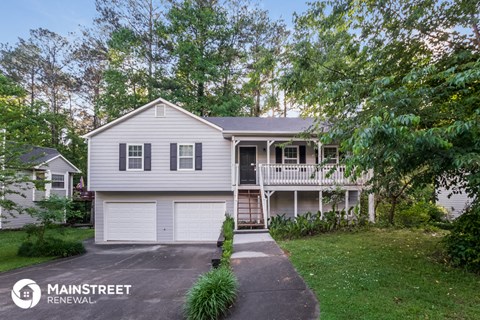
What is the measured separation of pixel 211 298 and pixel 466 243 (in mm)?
5592

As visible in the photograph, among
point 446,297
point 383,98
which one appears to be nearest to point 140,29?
point 383,98

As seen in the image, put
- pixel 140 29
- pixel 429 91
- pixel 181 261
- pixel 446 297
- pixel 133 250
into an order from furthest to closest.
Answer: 1. pixel 140 29
2. pixel 133 250
3. pixel 181 261
4. pixel 446 297
5. pixel 429 91

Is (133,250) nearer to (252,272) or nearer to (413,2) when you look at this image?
(252,272)

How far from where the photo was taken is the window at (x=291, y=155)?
13586 millimetres

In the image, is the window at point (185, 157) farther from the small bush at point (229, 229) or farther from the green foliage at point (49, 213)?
the green foliage at point (49, 213)

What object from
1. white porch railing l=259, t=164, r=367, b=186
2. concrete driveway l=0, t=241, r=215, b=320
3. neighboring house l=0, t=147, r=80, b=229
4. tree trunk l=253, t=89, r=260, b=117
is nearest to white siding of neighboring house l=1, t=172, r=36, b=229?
neighboring house l=0, t=147, r=80, b=229

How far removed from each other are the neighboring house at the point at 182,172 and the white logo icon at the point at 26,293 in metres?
6.01

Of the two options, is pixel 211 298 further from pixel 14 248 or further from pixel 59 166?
pixel 59 166

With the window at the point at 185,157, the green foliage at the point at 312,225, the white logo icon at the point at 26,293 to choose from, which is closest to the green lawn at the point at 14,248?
the white logo icon at the point at 26,293

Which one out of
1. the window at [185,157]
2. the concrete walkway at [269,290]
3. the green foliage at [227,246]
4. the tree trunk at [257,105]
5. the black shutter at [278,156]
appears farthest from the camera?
the tree trunk at [257,105]

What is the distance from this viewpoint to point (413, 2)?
5996 mm

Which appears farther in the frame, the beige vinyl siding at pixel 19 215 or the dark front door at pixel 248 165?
the beige vinyl siding at pixel 19 215

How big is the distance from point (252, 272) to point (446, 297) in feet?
10.8

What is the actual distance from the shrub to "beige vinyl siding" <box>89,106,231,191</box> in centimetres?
828
